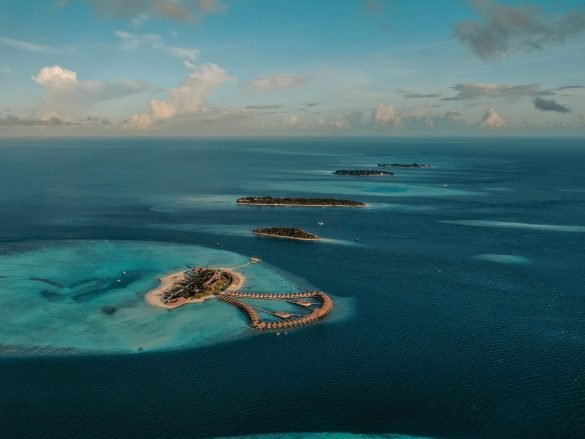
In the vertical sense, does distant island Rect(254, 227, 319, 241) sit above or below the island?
above

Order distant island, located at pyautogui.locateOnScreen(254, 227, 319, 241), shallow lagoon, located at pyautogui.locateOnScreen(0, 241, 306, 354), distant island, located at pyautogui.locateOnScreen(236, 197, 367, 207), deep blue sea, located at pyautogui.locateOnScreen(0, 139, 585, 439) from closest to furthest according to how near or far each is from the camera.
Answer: deep blue sea, located at pyautogui.locateOnScreen(0, 139, 585, 439)
shallow lagoon, located at pyautogui.locateOnScreen(0, 241, 306, 354)
distant island, located at pyautogui.locateOnScreen(254, 227, 319, 241)
distant island, located at pyautogui.locateOnScreen(236, 197, 367, 207)

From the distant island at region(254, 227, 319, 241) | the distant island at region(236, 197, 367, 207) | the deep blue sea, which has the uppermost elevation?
the distant island at region(236, 197, 367, 207)

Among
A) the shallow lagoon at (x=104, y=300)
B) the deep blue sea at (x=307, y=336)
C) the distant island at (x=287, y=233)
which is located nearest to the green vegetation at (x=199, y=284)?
the shallow lagoon at (x=104, y=300)

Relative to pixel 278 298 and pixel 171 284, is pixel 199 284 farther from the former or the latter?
pixel 278 298

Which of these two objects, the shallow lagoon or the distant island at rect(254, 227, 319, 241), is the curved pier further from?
the distant island at rect(254, 227, 319, 241)

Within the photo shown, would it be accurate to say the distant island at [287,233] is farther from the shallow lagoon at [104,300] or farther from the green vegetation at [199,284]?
the green vegetation at [199,284]

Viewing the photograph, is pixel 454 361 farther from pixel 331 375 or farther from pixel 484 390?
pixel 331 375

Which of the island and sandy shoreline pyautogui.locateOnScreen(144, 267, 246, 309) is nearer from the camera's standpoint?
the island

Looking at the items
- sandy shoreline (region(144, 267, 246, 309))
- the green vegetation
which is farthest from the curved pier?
sandy shoreline (region(144, 267, 246, 309))

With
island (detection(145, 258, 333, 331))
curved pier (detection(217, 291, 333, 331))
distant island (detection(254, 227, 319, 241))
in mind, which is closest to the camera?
curved pier (detection(217, 291, 333, 331))

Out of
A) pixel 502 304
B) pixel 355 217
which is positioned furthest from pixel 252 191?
pixel 502 304
